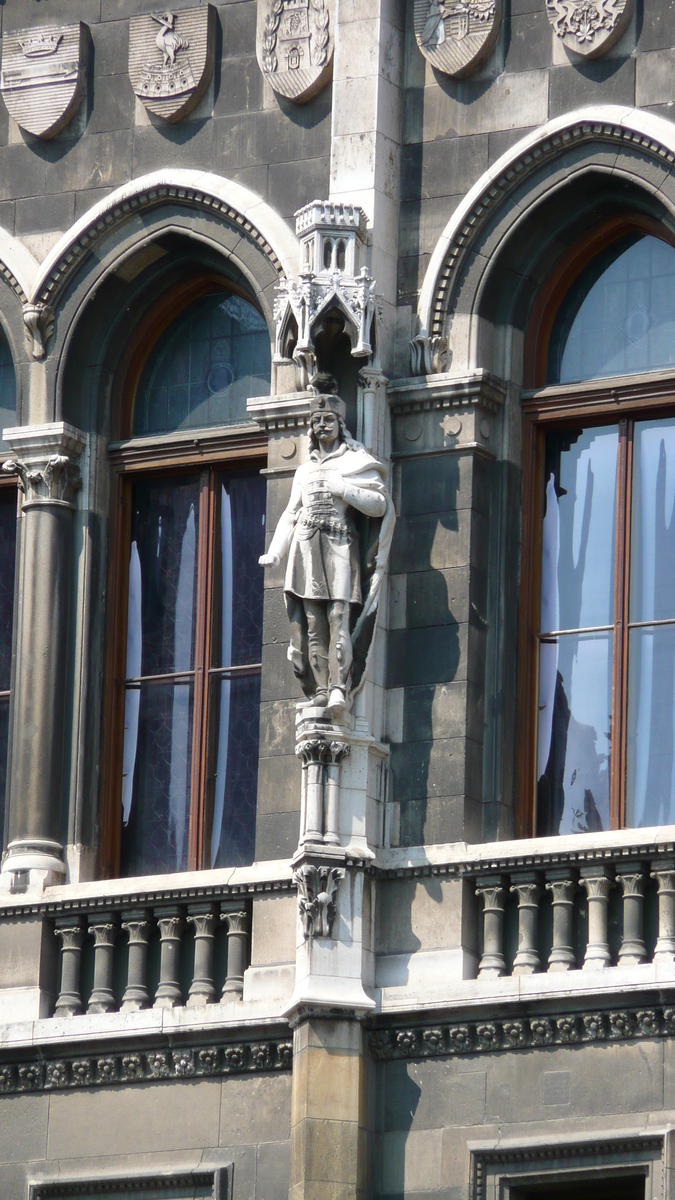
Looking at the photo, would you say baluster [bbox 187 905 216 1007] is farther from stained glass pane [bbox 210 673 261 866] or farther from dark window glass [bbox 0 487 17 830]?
dark window glass [bbox 0 487 17 830]

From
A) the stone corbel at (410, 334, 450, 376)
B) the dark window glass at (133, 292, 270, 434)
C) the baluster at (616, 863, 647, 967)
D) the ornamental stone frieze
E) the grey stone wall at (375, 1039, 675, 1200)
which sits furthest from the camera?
the dark window glass at (133, 292, 270, 434)

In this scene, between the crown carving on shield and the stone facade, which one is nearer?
the stone facade

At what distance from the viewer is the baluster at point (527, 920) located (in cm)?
2359

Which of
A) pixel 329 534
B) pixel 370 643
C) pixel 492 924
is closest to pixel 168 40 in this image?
pixel 329 534

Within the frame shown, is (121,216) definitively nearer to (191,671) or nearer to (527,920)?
(191,671)

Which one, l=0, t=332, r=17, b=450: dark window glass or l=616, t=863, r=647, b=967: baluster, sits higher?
l=0, t=332, r=17, b=450: dark window glass

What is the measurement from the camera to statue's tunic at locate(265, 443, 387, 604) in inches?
960

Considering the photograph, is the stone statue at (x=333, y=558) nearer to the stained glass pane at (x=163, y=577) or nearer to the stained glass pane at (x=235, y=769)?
the stained glass pane at (x=235, y=769)

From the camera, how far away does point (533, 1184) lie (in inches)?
913

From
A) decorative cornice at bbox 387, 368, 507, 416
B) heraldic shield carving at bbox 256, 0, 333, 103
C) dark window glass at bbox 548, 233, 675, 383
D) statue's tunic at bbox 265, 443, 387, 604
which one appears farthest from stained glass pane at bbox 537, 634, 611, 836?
heraldic shield carving at bbox 256, 0, 333, 103

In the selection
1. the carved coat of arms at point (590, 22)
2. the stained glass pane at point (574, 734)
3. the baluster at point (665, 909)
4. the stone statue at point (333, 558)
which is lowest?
the baluster at point (665, 909)

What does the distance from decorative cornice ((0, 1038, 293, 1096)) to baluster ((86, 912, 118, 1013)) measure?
37 cm

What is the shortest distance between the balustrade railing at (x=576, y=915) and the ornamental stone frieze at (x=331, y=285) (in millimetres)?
3848

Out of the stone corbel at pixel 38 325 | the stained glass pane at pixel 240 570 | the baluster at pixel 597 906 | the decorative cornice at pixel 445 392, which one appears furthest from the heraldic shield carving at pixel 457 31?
the baluster at pixel 597 906
